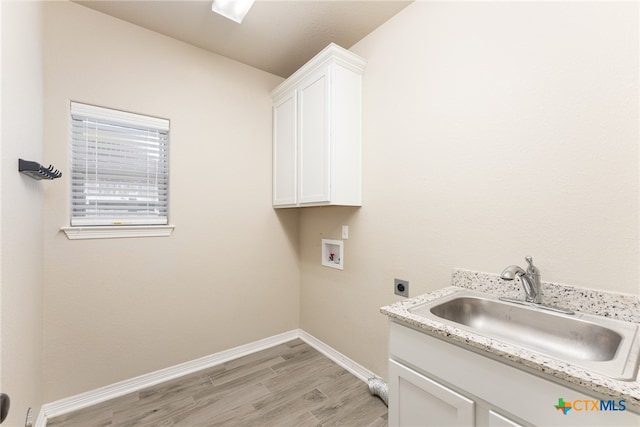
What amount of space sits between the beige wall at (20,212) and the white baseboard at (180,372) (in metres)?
0.19

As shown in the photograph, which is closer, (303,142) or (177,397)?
(177,397)

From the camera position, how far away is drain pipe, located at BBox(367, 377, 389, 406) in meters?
1.82

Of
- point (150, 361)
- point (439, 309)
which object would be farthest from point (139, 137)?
point (439, 309)

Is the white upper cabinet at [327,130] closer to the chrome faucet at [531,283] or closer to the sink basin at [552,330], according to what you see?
the sink basin at [552,330]

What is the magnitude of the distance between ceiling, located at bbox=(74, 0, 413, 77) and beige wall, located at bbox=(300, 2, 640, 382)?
0.57 feet

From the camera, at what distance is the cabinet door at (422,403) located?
0.95 meters

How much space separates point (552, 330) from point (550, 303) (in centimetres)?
14

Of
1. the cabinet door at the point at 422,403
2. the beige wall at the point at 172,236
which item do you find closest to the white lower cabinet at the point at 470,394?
the cabinet door at the point at 422,403

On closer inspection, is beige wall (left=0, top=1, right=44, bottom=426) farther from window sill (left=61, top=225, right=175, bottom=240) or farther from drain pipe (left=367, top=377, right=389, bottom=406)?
drain pipe (left=367, top=377, right=389, bottom=406)

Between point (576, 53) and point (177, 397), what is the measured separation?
3.06m

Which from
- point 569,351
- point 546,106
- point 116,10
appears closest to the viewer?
point 569,351

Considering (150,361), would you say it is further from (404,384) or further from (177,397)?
(404,384)

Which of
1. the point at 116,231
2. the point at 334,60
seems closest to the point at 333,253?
the point at 334,60

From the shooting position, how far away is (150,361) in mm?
2066
